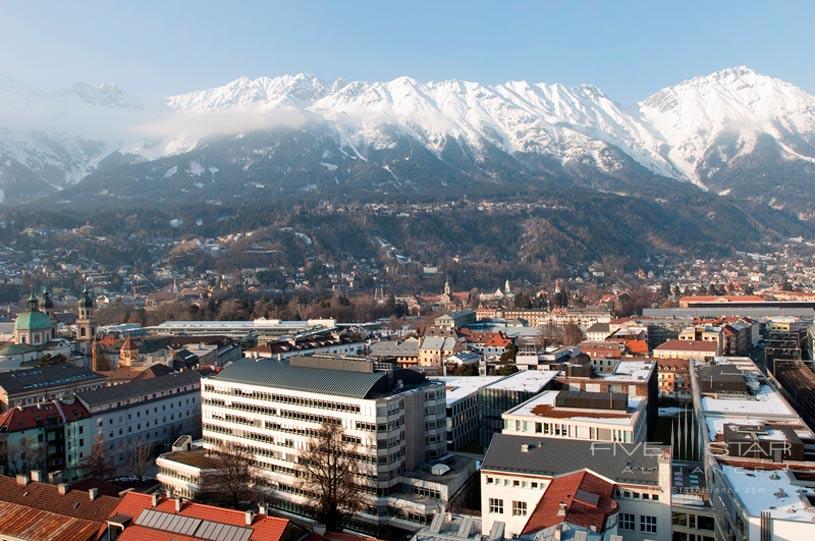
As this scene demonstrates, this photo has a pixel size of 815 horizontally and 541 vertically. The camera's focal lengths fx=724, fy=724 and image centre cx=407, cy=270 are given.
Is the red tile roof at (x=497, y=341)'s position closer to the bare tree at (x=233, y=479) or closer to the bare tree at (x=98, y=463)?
the bare tree at (x=98, y=463)

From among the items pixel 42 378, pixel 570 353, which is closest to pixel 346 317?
pixel 570 353

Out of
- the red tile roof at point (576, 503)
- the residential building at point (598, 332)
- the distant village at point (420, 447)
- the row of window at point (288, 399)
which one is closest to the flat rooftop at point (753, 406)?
the distant village at point (420, 447)

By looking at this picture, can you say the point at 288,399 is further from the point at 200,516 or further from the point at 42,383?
the point at 42,383

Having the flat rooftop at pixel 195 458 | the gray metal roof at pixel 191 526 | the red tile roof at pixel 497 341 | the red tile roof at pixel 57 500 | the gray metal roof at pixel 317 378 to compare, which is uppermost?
the gray metal roof at pixel 317 378

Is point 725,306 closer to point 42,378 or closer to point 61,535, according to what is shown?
point 42,378

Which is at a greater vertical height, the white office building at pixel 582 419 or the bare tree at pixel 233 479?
the white office building at pixel 582 419

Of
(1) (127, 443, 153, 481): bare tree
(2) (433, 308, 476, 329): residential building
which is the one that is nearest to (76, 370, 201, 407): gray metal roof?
(1) (127, 443, 153, 481): bare tree
